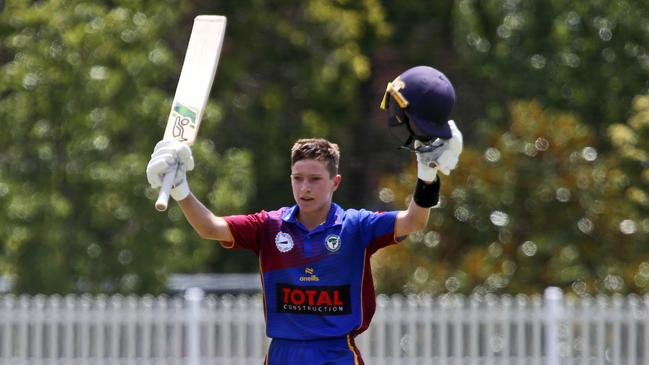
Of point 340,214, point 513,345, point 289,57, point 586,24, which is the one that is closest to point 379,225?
point 340,214

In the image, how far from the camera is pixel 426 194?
493 centimetres

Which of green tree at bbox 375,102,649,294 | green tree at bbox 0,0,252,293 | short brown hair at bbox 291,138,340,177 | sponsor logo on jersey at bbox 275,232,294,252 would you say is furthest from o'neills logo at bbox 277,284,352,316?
green tree at bbox 0,0,252,293

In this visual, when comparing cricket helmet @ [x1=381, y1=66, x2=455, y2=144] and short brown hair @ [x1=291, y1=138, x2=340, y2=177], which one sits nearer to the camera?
cricket helmet @ [x1=381, y1=66, x2=455, y2=144]

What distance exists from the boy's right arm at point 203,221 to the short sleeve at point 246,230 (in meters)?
0.02

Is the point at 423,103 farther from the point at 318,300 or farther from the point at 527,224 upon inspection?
the point at 527,224

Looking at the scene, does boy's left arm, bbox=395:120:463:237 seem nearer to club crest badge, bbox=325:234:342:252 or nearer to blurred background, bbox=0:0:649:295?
club crest badge, bbox=325:234:342:252

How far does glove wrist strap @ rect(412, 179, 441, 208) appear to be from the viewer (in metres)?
4.91

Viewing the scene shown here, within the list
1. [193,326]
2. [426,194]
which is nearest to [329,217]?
[426,194]

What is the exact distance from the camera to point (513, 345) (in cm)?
1002

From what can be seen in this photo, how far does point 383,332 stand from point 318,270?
5.09 metres

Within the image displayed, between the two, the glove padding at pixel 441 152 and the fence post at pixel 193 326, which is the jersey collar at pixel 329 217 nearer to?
the glove padding at pixel 441 152

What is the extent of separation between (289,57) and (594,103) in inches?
138

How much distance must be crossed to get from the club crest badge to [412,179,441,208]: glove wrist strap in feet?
1.13

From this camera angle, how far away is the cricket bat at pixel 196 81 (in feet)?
16.7
